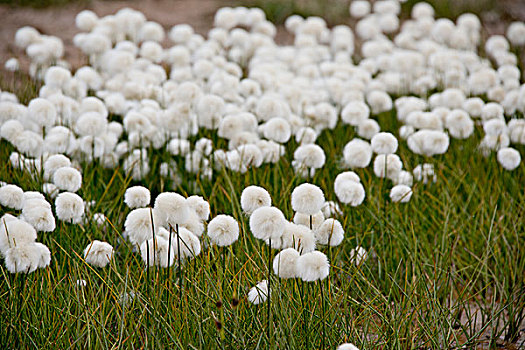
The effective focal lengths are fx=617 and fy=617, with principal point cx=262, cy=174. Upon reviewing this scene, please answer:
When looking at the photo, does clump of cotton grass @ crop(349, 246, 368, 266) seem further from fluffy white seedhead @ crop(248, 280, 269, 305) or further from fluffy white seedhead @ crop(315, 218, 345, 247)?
fluffy white seedhead @ crop(248, 280, 269, 305)

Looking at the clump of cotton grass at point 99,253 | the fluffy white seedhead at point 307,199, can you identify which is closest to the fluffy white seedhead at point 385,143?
the fluffy white seedhead at point 307,199

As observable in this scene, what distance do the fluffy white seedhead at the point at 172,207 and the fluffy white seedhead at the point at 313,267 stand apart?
389mm

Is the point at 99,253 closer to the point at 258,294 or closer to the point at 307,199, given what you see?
the point at 258,294

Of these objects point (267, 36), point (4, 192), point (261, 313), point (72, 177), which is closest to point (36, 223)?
point (4, 192)

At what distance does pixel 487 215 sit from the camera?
3105 millimetres

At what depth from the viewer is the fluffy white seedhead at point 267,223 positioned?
1.87m

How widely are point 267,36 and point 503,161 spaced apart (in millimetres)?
2594

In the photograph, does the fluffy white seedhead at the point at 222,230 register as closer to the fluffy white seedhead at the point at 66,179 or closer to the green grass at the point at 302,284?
the green grass at the point at 302,284

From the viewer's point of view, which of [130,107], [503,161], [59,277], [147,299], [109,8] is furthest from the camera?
[109,8]

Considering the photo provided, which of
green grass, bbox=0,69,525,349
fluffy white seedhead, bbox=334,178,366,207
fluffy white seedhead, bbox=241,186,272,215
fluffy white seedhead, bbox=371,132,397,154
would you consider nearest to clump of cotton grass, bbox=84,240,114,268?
green grass, bbox=0,69,525,349

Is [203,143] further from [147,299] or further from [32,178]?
[147,299]

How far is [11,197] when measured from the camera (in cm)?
221

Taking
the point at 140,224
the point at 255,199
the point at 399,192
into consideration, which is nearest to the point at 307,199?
the point at 255,199

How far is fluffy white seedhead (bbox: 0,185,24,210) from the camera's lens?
86.8 inches
